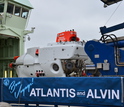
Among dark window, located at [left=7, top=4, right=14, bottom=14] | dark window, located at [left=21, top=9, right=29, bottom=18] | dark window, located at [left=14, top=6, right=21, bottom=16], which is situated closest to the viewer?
dark window, located at [left=7, top=4, right=14, bottom=14]

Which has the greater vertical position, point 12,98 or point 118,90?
point 118,90

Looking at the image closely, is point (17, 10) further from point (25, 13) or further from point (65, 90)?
point (65, 90)

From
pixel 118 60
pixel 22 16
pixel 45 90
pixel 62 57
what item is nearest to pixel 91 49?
pixel 118 60

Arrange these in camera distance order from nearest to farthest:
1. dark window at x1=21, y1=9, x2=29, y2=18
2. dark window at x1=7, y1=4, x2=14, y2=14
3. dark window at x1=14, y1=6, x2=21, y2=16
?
dark window at x1=7, y1=4, x2=14, y2=14
dark window at x1=14, y1=6, x2=21, y2=16
dark window at x1=21, y1=9, x2=29, y2=18

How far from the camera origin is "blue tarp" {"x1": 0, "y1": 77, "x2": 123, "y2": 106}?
6.61m

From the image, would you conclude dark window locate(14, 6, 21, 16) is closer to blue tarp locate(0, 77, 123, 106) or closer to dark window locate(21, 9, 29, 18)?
dark window locate(21, 9, 29, 18)

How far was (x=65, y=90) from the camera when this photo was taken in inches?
288

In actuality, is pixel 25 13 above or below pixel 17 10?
below

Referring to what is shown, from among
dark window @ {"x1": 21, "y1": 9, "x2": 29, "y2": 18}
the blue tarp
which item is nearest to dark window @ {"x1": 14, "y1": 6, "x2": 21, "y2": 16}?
dark window @ {"x1": 21, "y1": 9, "x2": 29, "y2": 18}


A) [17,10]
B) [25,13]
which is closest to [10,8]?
[17,10]

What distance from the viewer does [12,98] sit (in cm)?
833

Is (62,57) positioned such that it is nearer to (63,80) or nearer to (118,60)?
(118,60)

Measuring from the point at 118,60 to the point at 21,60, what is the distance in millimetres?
7102

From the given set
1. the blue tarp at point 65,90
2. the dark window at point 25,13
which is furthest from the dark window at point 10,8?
the blue tarp at point 65,90
